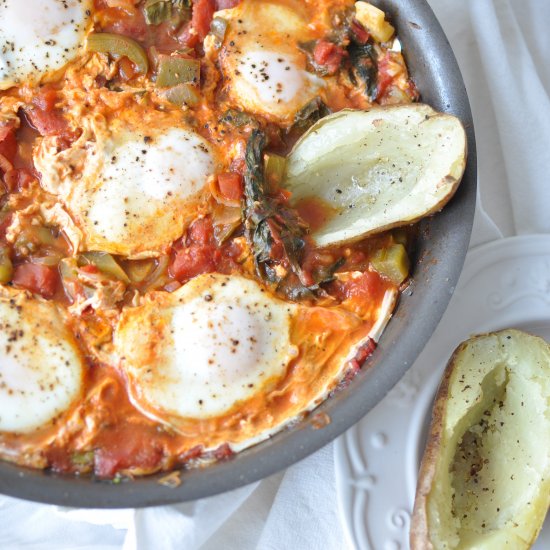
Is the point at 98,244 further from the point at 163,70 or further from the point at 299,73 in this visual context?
the point at 299,73

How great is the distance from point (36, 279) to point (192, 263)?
70 centimetres

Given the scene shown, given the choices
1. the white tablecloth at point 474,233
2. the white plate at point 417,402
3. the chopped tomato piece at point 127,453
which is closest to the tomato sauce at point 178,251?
the chopped tomato piece at point 127,453

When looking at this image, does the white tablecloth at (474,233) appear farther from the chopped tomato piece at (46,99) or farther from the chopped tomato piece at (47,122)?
the chopped tomato piece at (46,99)

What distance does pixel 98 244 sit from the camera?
12.2ft

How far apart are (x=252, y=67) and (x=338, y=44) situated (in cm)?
46

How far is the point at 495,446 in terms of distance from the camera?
3865 mm

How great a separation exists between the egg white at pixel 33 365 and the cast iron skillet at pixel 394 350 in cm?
24

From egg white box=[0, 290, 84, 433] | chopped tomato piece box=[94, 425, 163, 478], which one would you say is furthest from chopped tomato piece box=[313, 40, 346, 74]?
chopped tomato piece box=[94, 425, 163, 478]

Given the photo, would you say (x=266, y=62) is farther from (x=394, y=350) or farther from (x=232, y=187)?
(x=394, y=350)

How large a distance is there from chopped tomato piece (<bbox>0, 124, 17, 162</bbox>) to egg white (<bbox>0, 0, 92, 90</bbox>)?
249mm

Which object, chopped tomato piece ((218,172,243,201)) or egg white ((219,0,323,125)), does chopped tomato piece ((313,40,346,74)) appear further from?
chopped tomato piece ((218,172,243,201))

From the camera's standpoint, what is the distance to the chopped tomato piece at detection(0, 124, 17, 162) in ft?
12.5

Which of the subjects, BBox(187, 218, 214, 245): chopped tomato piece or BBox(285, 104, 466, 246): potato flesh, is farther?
BBox(187, 218, 214, 245): chopped tomato piece

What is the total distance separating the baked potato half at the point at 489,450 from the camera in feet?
11.8
